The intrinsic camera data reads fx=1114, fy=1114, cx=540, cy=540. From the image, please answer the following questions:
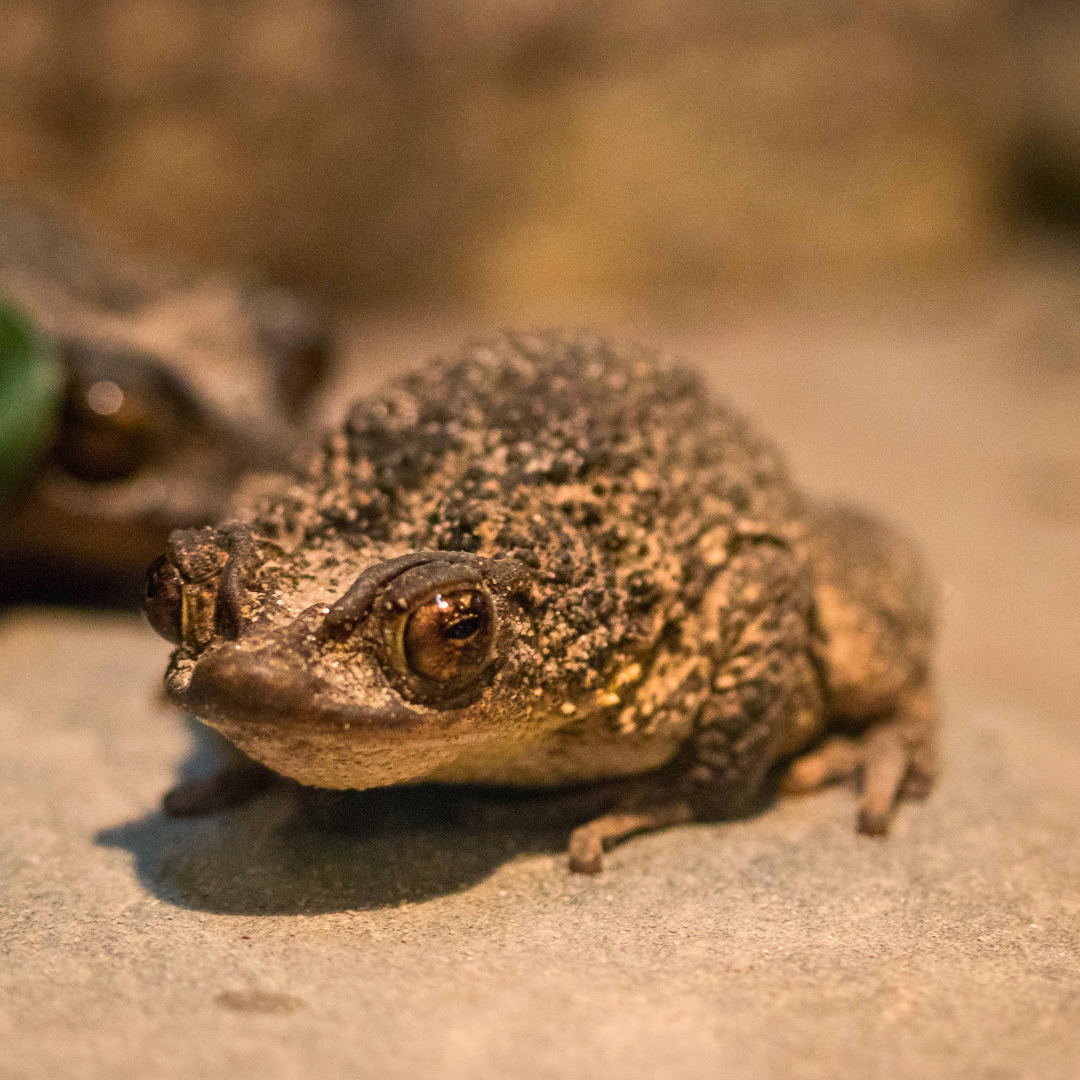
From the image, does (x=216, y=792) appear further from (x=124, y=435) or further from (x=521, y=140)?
(x=521, y=140)

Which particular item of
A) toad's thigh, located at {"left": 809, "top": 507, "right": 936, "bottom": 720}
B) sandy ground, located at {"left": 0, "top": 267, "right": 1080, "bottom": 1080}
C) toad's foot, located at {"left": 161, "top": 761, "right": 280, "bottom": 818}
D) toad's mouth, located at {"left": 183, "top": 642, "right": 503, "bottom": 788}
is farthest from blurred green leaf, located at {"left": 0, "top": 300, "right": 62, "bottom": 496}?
toad's thigh, located at {"left": 809, "top": 507, "right": 936, "bottom": 720}

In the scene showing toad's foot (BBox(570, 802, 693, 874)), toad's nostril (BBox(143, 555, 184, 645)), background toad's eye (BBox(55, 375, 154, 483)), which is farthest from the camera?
background toad's eye (BBox(55, 375, 154, 483))

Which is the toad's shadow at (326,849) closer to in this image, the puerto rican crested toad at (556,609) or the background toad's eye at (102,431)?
the puerto rican crested toad at (556,609)

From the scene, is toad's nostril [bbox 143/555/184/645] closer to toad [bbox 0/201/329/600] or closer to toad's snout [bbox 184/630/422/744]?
toad's snout [bbox 184/630/422/744]

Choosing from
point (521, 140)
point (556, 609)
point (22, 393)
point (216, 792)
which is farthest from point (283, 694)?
point (521, 140)

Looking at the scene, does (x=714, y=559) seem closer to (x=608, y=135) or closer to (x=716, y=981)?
A: (x=716, y=981)

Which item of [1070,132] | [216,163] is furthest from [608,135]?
[1070,132]
